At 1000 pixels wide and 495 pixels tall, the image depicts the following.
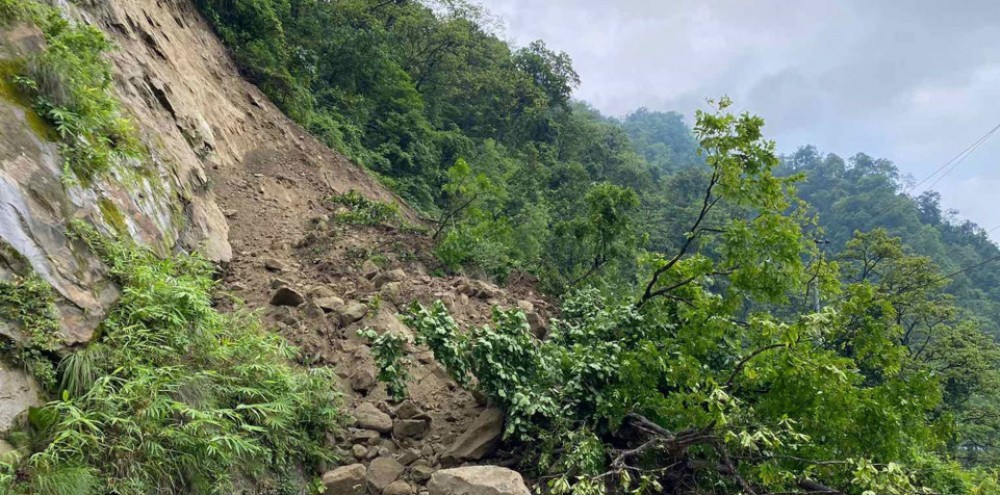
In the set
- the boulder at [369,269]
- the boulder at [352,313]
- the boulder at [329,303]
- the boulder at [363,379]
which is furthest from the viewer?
the boulder at [369,269]

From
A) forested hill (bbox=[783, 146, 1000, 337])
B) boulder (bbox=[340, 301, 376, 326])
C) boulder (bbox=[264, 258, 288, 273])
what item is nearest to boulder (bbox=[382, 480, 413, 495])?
boulder (bbox=[340, 301, 376, 326])

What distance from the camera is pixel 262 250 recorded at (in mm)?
7371

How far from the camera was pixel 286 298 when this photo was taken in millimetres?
5812

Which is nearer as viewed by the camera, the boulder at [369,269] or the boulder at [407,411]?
the boulder at [407,411]

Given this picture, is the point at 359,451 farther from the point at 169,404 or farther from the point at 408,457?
the point at 169,404

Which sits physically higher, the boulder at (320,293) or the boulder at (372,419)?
the boulder at (320,293)

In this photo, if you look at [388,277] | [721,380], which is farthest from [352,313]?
[721,380]

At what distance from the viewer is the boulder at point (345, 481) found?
384cm

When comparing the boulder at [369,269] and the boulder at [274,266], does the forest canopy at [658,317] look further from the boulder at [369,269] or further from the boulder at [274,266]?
the boulder at [274,266]

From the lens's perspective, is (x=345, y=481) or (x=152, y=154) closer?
(x=345, y=481)

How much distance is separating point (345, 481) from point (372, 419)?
29.3 inches

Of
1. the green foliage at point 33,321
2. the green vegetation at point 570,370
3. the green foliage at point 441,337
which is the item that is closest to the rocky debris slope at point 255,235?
the green foliage at point 33,321

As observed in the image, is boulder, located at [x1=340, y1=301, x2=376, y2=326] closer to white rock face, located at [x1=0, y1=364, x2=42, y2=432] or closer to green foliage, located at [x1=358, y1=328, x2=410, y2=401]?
green foliage, located at [x1=358, y1=328, x2=410, y2=401]

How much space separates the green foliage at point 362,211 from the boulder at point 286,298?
124 inches
